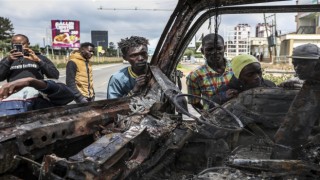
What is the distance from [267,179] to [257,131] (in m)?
0.88

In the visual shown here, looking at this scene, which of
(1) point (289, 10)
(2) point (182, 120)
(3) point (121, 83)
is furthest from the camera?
(3) point (121, 83)

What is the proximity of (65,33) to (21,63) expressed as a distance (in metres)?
66.3

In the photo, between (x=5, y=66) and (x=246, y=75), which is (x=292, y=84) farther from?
(x=5, y=66)

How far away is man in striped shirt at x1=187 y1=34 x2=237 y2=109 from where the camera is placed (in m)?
3.75

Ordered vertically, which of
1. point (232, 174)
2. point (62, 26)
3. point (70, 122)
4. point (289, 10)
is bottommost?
point (232, 174)

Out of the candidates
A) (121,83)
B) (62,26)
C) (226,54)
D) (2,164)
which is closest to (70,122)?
(2,164)

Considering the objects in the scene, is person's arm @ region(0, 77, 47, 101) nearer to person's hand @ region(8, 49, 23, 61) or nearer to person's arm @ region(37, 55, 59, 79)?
person's hand @ region(8, 49, 23, 61)

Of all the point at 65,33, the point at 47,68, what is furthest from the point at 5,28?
the point at 47,68

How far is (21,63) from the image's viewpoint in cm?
411

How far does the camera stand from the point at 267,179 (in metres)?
1.82

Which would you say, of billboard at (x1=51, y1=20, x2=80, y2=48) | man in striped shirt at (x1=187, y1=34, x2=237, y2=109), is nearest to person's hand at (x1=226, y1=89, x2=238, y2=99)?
man in striped shirt at (x1=187, y1=34, x2=237, y2=109)

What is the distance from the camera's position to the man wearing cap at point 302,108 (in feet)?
6.33

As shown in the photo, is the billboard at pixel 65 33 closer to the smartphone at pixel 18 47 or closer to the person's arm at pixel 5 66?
the person's arm at pixel 5 66

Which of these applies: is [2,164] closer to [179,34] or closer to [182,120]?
[182,120]
